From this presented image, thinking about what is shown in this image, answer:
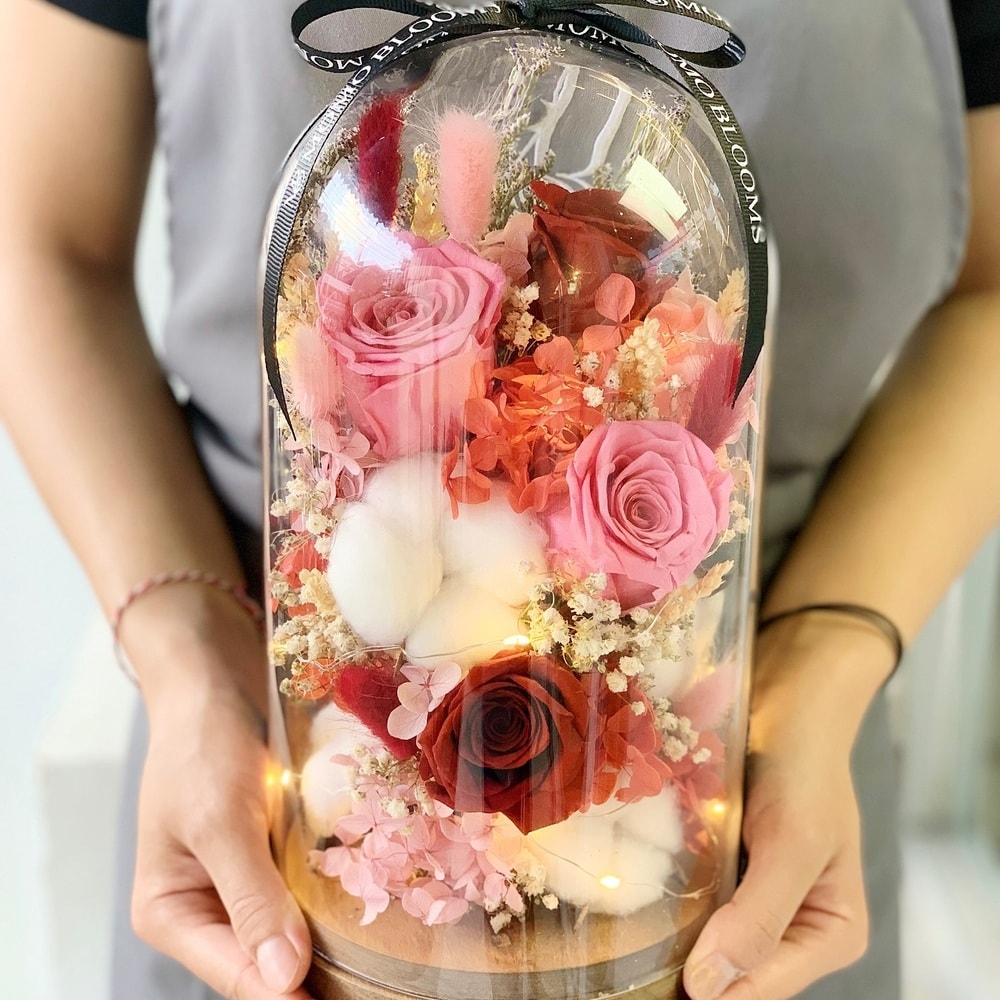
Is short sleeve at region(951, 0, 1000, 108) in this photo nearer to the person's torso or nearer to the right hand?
the person's torso

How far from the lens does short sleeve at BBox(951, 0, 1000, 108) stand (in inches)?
22.7

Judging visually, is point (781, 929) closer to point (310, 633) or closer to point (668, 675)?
point (668, 675)

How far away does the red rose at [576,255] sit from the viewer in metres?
0.36

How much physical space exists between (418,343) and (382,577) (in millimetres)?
91

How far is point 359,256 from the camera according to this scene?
0.39 m

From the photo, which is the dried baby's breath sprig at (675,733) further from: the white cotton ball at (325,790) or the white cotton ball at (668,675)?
the white cotton ball at (325,790)

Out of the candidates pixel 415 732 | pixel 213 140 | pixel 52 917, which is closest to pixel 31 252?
pixel 213 140

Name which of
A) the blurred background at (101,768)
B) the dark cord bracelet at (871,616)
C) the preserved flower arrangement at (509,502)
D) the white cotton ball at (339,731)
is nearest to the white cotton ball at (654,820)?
the preserved flower arrangement at (509,502)

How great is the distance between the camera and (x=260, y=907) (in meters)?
0.44

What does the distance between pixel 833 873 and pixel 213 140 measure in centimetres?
54

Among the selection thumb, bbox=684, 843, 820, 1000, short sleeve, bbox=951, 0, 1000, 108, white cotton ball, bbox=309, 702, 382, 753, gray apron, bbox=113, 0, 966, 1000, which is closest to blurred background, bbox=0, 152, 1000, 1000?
gray apron, bbox=113, 0, 966, 1000

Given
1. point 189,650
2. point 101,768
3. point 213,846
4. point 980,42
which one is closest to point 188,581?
point 189,650

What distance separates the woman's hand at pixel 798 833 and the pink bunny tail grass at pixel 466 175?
0.33 metres

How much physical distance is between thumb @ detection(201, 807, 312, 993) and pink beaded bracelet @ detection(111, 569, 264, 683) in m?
0.17
